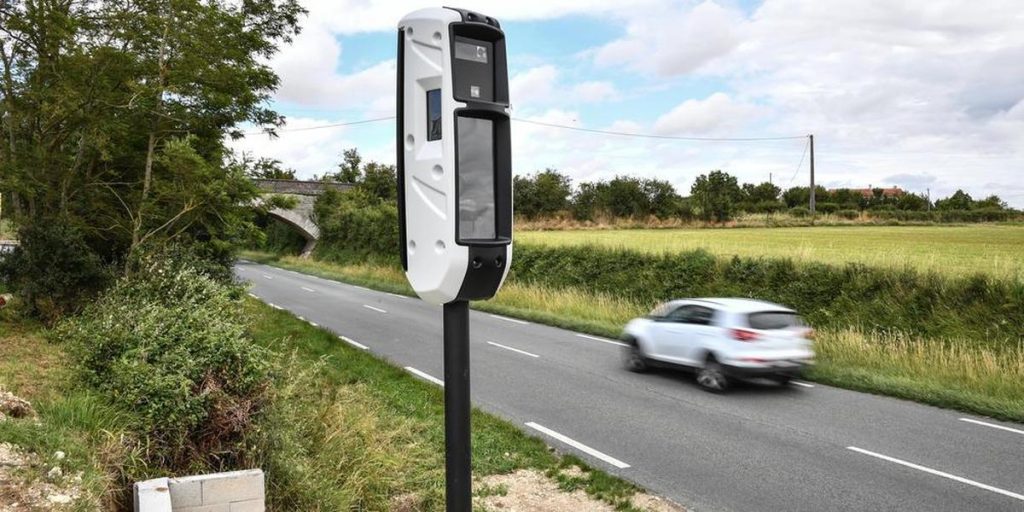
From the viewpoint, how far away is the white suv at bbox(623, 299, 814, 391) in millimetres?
11883

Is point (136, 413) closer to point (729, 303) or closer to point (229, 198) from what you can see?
point (729, 303)

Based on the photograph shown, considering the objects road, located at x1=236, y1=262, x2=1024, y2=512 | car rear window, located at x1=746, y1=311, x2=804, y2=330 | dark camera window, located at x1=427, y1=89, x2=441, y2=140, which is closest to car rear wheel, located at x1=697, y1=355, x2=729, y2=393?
road, located at x1=236, y1=262, x2=1024, y2=512

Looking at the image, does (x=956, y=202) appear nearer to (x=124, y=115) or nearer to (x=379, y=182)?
(x=379, y=182)

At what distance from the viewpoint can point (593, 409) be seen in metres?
11.1

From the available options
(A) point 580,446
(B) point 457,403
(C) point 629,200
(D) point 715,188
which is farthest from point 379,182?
(B) point 457,403

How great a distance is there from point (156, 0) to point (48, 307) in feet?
20.9

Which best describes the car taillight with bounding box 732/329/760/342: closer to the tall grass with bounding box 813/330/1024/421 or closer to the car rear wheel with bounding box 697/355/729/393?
the car rear wheel with bounding box 697/355/729/393

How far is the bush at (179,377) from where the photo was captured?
5711 millimetres

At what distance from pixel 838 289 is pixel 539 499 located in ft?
43.4

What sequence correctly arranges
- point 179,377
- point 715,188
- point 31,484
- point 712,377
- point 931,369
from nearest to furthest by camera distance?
point 31,484 → point 179,377 → point 712,377 → point 931,369 → point 715,188

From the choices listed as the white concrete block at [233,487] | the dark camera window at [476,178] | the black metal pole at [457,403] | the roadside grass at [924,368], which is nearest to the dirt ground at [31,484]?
the white concrete block at [233,487]

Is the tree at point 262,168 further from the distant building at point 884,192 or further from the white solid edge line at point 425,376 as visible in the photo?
the distant building at point 884,192

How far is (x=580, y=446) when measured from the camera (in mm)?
9102

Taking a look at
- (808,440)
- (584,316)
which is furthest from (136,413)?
(584,316)
